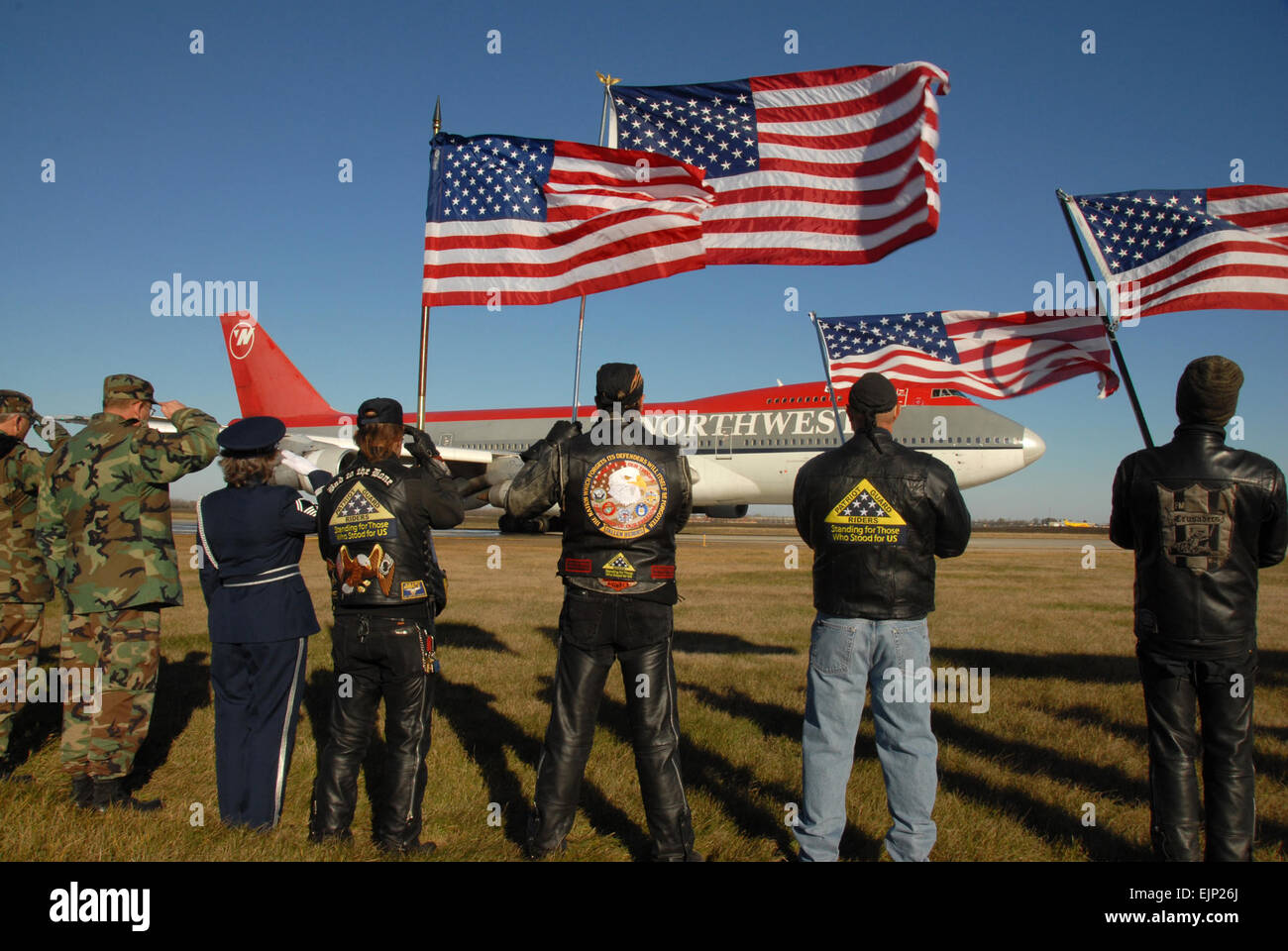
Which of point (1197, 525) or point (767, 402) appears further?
point (767, 402)

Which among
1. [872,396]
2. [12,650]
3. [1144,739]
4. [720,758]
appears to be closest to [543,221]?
[872,396]

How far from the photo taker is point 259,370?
34.1 m

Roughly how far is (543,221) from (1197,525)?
5.08 meters

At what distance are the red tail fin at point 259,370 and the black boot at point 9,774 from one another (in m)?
31.3

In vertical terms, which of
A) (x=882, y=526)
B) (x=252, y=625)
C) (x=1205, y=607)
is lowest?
(x=252, y=625)

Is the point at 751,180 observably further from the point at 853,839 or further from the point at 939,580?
the point at 939,580

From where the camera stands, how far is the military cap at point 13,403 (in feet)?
16.0

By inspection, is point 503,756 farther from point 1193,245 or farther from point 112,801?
point 1193,245

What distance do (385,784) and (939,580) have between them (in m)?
14.9

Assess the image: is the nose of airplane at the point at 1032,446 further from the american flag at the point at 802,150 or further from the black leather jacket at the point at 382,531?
the black leather jacket at the point at 382,531

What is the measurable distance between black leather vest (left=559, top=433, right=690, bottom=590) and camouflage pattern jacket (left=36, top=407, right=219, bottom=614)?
2.03 m

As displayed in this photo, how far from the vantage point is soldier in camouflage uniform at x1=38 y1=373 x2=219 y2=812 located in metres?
4.13

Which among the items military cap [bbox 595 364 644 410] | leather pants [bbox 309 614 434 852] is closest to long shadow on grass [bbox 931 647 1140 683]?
military cap [bbox 595 364 644 410]
